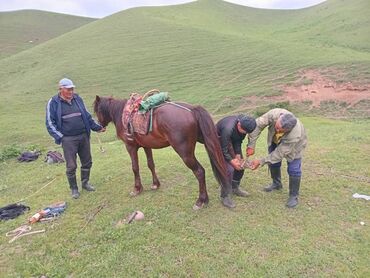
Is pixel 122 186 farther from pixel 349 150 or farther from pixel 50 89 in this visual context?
pixel 50 89

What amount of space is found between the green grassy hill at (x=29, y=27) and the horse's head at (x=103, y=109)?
148ft

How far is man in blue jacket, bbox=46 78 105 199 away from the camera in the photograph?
23.7 feet

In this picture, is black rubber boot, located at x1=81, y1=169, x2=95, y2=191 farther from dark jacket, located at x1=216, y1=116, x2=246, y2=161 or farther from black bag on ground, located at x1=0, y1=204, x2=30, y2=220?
dark jacket, located at x1=216, y1=116, x2=246, y2=161

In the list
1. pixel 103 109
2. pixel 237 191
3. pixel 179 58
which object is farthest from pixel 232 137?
pixel 179 58

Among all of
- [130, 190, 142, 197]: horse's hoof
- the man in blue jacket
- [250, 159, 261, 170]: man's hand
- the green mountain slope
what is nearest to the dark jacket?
[250, 159, 261, 170]: man's hand

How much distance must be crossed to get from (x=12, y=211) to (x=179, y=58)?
25515 mm

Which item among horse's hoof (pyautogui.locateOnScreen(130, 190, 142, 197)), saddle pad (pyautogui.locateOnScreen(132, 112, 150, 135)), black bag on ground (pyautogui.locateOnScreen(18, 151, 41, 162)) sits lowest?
black bag on ground (pyautogui.locateOnScreen(18, 151, 41, 162))

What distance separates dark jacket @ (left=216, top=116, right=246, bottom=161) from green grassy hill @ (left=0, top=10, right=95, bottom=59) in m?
47.6

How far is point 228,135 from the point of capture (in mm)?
6477

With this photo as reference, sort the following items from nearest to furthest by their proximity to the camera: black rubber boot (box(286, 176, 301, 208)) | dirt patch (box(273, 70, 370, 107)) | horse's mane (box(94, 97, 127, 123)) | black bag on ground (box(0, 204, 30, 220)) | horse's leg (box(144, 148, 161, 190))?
black rubber boot (box(286, 176, 301, 208))
black bag on ground (box(0, 204, 30, 220))
horse's mane (box(94, 97, 127, 123))
horse's leg (box(144, 148, 161, 190))
dirt patch (box(273, 70, 370, 107))

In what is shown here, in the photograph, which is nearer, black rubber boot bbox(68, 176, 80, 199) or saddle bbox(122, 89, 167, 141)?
saddle bbox(122, 89, 167, 141)

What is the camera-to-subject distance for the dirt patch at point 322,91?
19375 millimetres

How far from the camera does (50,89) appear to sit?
28.2 m

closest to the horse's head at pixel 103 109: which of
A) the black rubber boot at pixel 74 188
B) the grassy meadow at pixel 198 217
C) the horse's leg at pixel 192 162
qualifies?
the black rubber boot at pixel 74 188
